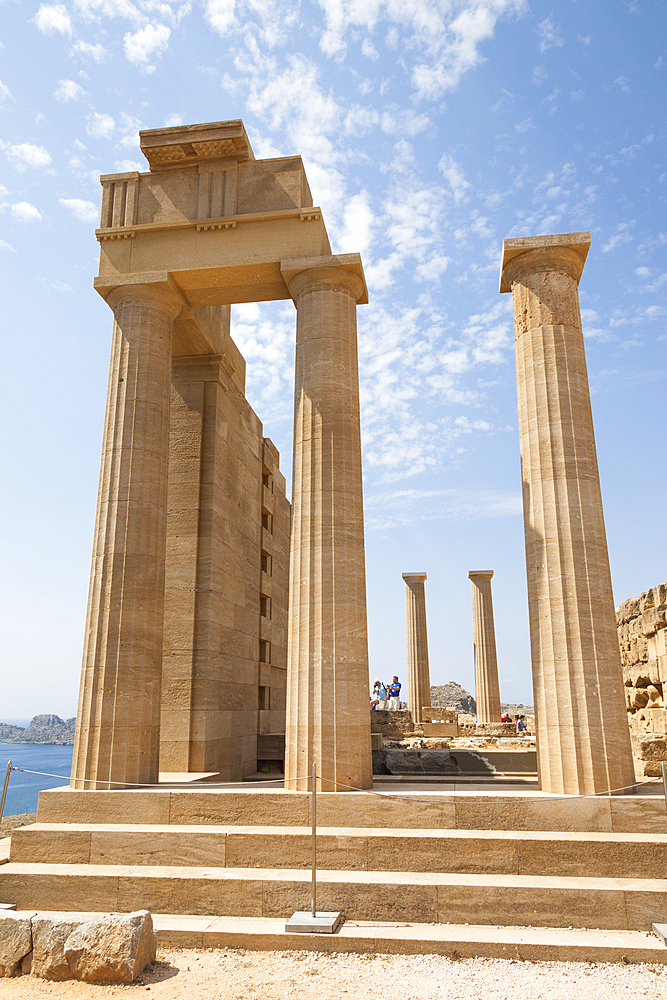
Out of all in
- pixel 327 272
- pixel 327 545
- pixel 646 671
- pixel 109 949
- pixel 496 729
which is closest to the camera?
pixel 109 949

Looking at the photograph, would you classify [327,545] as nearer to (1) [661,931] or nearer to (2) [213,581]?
(2) [213,581]

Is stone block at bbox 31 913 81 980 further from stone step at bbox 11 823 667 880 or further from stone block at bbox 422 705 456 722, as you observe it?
stone block at bbox 422 705 456 722

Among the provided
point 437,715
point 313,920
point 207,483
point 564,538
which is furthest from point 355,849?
point 437,715

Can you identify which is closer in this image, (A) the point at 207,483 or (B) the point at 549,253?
(B) the point at 549,253

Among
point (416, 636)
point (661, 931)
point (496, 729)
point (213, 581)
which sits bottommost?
point (661, 931)

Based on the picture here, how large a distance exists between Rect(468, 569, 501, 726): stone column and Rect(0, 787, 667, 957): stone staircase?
93.9 feet

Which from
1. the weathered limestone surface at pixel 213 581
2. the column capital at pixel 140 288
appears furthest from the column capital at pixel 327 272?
the weathered limestone surface at pixel 213 581

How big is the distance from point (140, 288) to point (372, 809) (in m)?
11.8

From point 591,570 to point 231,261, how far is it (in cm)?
1004

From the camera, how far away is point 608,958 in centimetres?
853

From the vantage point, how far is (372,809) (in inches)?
457

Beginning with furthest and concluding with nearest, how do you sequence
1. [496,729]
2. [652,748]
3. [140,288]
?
1. [496,729]
2. [140,288]
3. [652,748]

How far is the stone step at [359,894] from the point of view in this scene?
371 inches

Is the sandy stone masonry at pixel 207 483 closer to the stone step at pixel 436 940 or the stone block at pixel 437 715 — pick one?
the stone step at pixel 436 940
